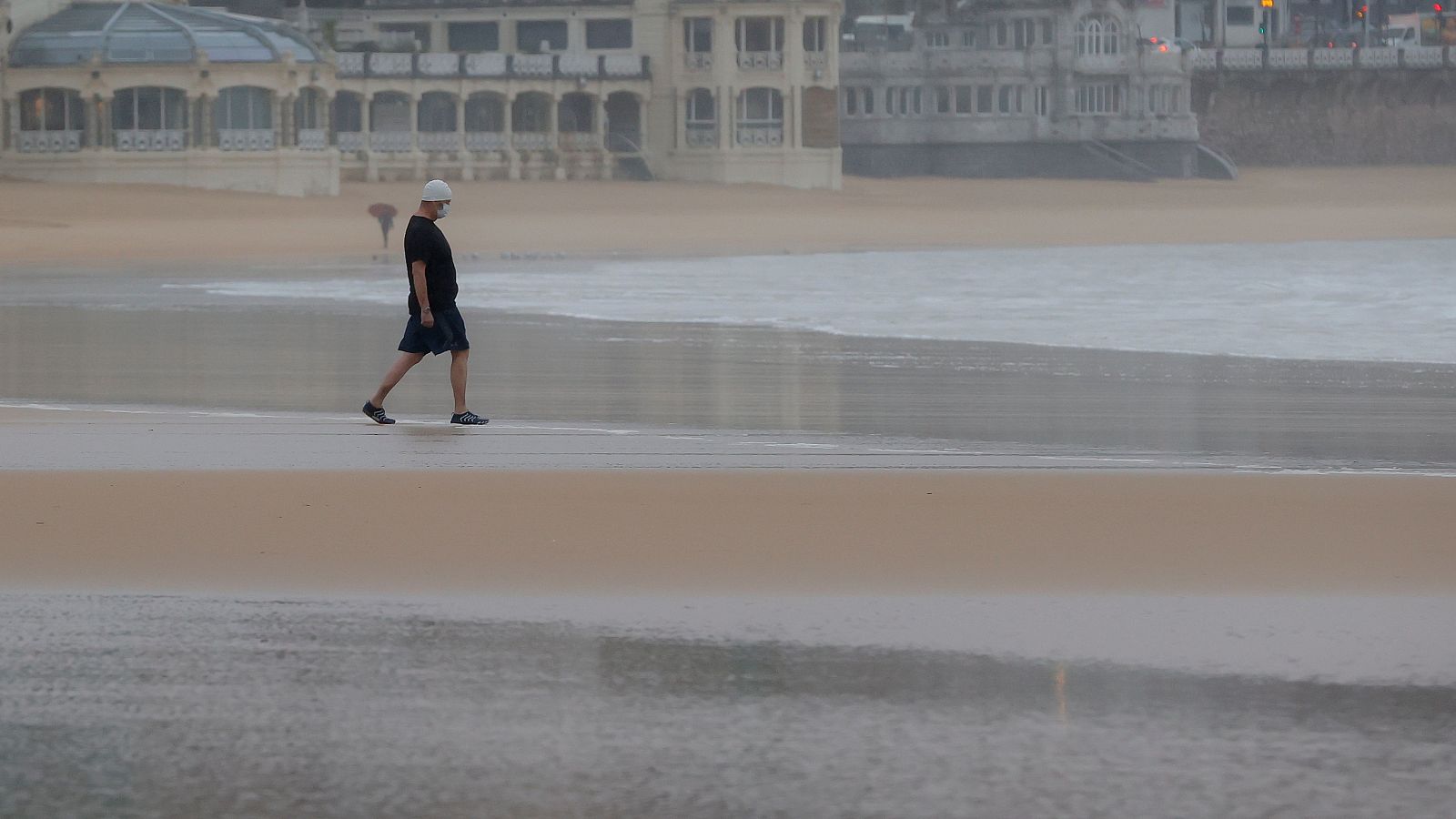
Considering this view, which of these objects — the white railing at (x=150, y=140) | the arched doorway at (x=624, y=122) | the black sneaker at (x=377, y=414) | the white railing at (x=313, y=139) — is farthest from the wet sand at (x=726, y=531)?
the arched doorway at (x=624, y=122)

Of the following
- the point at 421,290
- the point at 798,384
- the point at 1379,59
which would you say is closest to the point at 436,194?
the point at 421,290

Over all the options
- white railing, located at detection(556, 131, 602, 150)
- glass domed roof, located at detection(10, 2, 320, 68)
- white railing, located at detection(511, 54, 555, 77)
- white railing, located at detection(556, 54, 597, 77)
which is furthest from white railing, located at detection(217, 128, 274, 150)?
white railing, located at detection(556, 54, 597, 77)

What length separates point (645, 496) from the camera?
34.4 ft

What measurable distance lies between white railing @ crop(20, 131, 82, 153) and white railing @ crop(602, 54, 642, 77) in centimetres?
1840

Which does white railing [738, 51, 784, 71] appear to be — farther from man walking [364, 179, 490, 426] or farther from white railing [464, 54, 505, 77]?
man walking [364, 179, 490, 426]

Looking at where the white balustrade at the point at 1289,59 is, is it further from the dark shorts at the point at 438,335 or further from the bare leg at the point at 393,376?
the bare leg at the point at 393,376

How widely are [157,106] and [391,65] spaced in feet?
30.3

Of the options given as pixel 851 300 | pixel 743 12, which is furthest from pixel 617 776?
pixel 743 12

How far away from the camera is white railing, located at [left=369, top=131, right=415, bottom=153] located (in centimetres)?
7300

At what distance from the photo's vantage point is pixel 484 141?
7438cm

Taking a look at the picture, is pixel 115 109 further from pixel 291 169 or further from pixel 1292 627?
pixel 1292 627

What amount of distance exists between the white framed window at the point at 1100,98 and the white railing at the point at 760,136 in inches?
848

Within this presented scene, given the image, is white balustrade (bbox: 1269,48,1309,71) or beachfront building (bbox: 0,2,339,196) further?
white balustrade (bbox: 1269,48,1309,71)

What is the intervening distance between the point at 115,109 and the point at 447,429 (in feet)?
182
